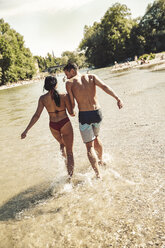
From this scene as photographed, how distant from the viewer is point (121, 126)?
6.84 m

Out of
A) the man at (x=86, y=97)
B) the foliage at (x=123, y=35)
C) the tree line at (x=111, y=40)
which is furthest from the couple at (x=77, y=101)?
the foliage at (x=123, y=35)

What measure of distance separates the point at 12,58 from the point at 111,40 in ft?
100

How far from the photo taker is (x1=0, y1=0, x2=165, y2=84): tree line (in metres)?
56.4

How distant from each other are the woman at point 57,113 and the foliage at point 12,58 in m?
53.7

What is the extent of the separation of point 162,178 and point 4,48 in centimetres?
5997

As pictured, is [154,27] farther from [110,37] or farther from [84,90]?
[84,90]

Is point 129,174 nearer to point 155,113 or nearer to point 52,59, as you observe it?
point 155,113

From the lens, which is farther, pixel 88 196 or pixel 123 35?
pixel 123 35

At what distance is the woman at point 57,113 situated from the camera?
3588mm

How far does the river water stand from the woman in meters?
0.72

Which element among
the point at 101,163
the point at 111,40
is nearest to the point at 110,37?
the point at 111,40

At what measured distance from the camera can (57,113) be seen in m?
3.79

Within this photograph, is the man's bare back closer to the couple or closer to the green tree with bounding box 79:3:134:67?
the couple

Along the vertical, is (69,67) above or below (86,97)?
above
